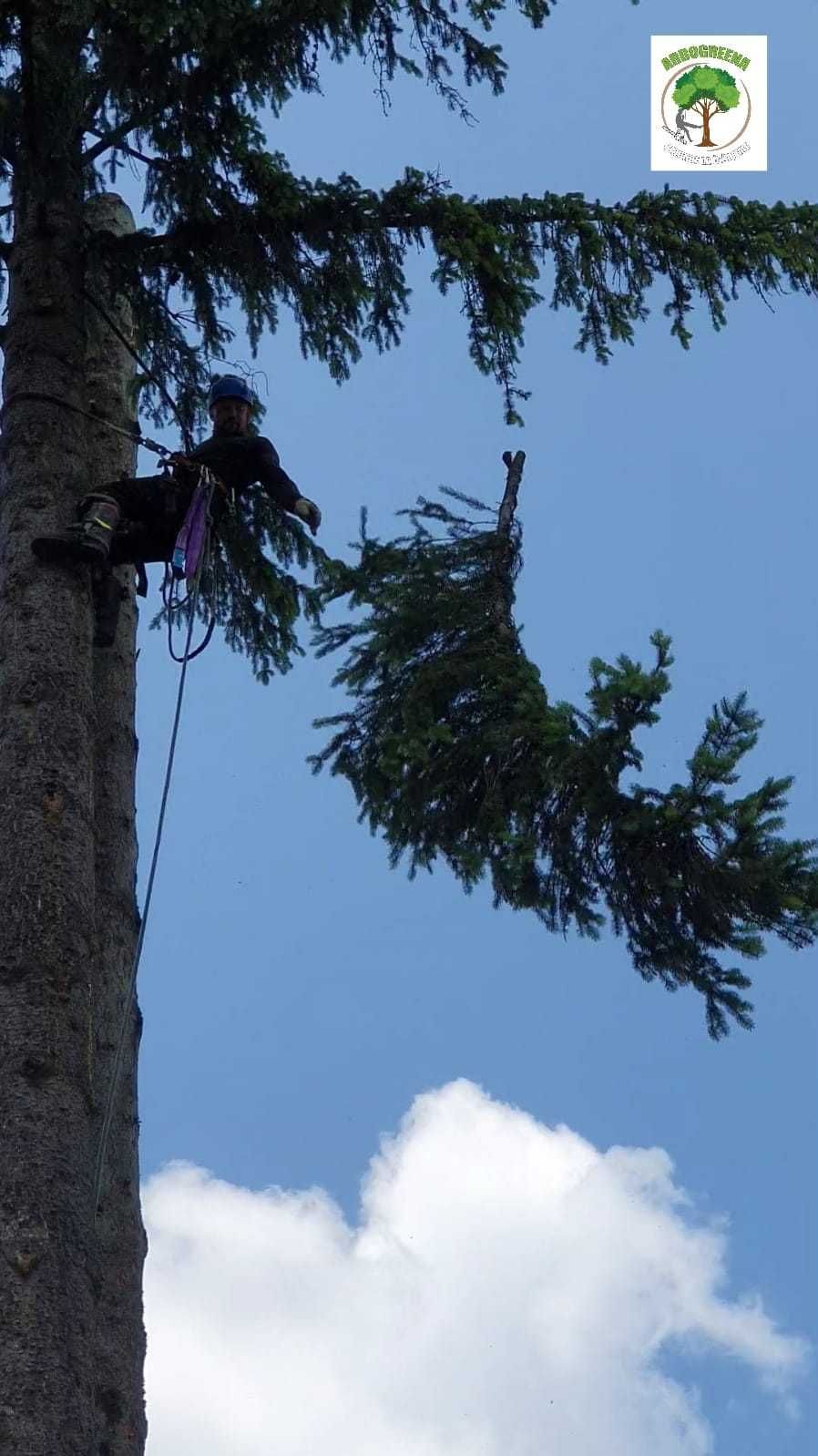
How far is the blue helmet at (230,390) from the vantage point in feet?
28.5

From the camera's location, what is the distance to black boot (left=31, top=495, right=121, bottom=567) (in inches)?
274

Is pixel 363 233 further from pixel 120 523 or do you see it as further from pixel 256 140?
pixel 120 523

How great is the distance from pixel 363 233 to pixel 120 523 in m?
2.17

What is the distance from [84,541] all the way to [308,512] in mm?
1176

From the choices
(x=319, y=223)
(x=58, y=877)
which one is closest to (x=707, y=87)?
(x=319, y=223)

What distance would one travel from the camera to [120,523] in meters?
7.54

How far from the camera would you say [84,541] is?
698cm

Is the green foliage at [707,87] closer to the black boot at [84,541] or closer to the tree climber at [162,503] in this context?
the tree climber at [162,503]

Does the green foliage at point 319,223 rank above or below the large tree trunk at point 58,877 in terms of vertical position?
above

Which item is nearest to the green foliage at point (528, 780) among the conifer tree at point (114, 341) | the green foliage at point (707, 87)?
the conifer tree at point (114, 341)

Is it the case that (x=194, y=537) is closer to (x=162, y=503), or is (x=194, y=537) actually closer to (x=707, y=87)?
(x=162, y=503)

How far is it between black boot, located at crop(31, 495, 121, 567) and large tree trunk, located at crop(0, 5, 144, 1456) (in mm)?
67


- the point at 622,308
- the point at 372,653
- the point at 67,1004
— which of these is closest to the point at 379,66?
the point at 622,308

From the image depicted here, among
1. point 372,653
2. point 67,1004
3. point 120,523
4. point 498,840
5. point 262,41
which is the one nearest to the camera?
point 67,1004
